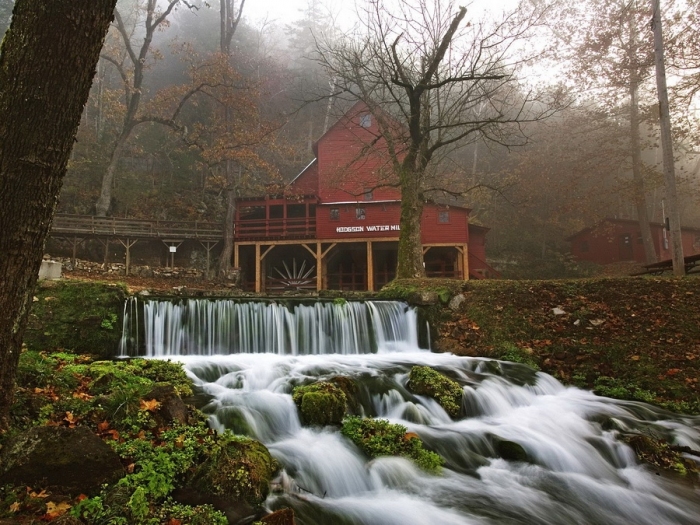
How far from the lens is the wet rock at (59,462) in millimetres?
2785

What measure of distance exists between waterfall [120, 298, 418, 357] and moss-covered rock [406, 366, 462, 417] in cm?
338

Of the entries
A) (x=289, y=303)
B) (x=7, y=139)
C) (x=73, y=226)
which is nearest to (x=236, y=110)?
(x=73, y=226)

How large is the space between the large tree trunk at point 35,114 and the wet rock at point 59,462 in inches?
25.0

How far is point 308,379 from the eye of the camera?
652 centimetres

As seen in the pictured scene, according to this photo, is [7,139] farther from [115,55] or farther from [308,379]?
[115,55]

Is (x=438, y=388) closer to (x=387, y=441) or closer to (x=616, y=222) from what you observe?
(x=387, y=441)

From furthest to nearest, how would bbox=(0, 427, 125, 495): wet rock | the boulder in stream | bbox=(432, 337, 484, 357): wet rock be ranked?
bbox=(432, 337, 484, 357): wet rock → the boulder in stream → bbox=(0, 427, 125, 495): wet rock

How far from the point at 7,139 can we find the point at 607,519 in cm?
608

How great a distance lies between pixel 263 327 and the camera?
976 centimetres

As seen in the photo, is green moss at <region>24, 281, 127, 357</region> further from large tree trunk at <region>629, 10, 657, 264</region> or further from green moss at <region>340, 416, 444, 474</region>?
large tree trunk at <region>629, 10, 657, 264</region>

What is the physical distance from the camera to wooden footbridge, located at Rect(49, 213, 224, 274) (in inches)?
854

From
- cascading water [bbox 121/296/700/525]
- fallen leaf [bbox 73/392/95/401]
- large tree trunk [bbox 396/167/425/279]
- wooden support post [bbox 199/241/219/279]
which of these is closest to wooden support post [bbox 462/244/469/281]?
large tree trunk [bbox 396/167/425/279]

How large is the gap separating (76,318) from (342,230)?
693 inches

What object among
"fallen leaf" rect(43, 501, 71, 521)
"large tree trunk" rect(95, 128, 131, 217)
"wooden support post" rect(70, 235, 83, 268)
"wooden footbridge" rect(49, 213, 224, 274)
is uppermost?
"large tree trunk" rect(95, 128, 131, 217)
